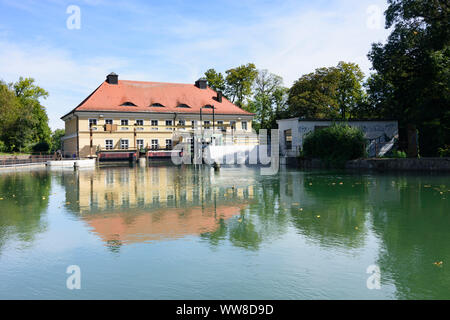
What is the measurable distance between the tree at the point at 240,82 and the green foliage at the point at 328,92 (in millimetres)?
10404

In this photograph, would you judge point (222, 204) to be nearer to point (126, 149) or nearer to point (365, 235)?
point (365, 235)

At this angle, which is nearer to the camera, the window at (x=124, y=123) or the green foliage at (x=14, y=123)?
the green foliage at (x=14, y=123)

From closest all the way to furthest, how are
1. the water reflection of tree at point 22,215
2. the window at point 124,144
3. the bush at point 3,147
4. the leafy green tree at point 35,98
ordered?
the water reflection of tree at point 22,215 < the bush at point 3,147 < the window at point 124,144 < the leafy green tree at point 35,98

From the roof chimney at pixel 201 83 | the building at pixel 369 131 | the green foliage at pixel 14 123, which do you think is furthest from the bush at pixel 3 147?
the building at pixel 369 131

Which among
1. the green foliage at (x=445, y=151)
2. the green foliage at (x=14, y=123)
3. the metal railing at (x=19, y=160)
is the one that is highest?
the green foliage at (x=14, y=123)

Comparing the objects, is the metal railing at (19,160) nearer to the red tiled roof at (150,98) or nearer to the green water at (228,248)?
the red tiled roof at (150,98)

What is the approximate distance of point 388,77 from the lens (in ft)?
99.7

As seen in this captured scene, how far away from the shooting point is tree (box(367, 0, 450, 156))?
80.0 feet

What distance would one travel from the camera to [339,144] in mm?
26859

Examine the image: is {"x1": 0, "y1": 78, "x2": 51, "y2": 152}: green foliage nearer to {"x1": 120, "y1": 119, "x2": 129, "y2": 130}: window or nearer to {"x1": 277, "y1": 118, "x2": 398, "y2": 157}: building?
{"x1": 120, "y1": 119, "x2": 129, "y2": 130}: window

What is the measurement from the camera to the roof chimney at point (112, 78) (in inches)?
2154

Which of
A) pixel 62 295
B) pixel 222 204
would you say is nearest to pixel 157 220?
pixel 222 204
